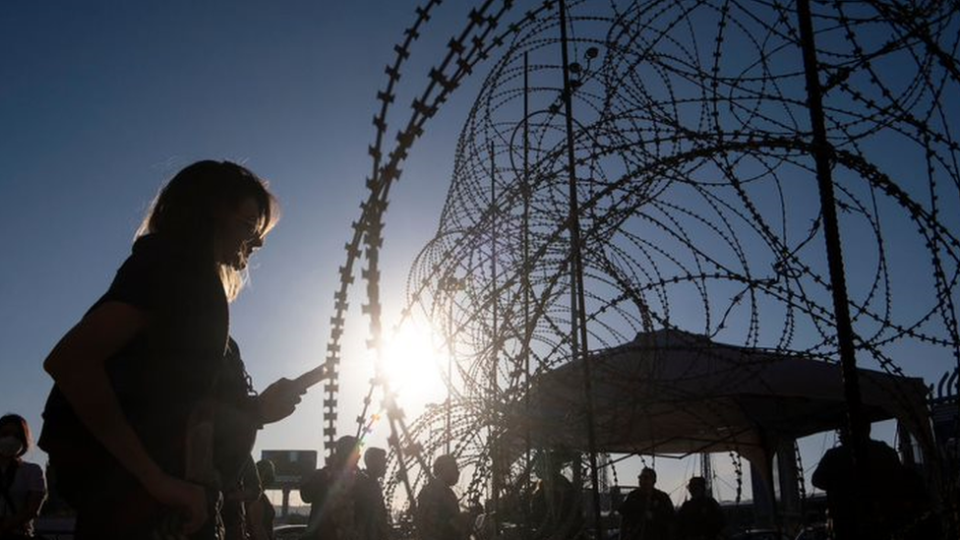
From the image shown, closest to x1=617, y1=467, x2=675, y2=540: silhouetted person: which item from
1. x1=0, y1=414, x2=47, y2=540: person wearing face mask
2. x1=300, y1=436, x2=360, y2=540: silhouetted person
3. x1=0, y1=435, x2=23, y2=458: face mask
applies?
x1=300, y1=436, x2=360, y2=540: silhouetted person

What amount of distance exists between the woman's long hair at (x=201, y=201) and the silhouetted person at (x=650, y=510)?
7316mm

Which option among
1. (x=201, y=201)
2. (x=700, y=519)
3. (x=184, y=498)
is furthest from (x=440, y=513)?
(x=184, y=498)

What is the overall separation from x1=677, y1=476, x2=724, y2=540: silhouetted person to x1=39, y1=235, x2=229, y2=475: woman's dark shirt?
25.2ft

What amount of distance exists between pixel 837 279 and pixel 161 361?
7.70ft

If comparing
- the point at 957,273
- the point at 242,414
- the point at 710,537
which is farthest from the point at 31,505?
the point at 710,537

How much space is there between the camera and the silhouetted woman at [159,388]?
1595 mm

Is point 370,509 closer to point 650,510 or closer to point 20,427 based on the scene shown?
point 20,427

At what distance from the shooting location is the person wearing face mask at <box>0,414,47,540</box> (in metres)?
5.22

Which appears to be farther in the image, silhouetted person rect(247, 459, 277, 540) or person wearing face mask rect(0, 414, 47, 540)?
person wearing face mask rect(0, 414, 47, 540)

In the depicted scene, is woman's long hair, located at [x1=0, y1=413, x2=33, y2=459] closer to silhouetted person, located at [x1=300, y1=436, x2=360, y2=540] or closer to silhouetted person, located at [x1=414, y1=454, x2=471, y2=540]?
silhouetted person, located at [x1=300, y1=436, x2=360, y2=540]

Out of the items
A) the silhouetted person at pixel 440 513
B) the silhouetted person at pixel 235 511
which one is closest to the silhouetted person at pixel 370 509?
the silhouetted person at pixel 440 513

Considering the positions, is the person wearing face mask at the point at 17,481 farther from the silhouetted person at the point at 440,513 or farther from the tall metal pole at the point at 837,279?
the tall metal pole at the point at 837,279

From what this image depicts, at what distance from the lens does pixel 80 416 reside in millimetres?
1591

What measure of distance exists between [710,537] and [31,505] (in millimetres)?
6145
